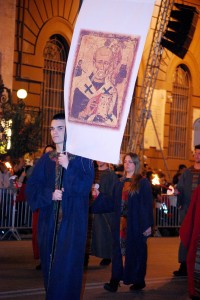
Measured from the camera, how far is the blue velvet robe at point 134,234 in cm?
1168

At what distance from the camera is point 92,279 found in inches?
501

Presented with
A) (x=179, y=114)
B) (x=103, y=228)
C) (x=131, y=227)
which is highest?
(x=179, y=114)

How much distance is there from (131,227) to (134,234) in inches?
4.1

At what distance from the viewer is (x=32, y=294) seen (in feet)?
35.6

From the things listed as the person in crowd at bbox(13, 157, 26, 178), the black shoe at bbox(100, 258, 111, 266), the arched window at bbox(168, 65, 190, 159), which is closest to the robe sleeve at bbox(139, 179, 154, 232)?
the black shoe at bbox(100, 258, 111, 266)

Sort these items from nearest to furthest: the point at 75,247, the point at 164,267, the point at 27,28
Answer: the point at 75,247 < the point at 164,267 < the point at 27,28

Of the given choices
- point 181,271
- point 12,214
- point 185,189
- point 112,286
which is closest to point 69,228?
point 112,286

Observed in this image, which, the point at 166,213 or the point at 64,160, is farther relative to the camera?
the point at 166,213

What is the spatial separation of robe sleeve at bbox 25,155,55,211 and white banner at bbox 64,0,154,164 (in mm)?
1368

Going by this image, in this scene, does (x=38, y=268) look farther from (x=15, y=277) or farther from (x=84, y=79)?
(x=84, y=79)

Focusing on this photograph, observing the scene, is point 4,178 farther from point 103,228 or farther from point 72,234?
point 72,234

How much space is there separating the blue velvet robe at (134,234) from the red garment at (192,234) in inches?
28.5

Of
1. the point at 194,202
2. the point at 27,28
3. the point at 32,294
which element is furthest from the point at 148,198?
the point at 27,28

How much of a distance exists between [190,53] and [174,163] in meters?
4.09
